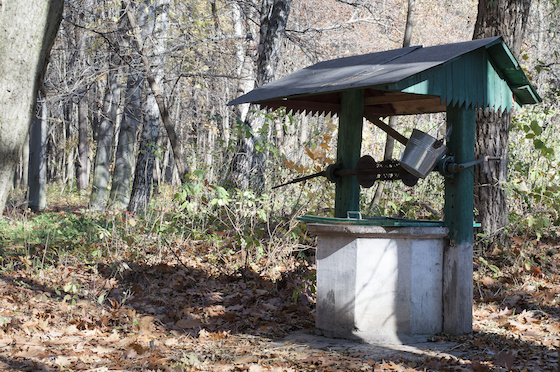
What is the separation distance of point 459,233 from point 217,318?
2371 millimetres

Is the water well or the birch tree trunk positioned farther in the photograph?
the birch tree trunk

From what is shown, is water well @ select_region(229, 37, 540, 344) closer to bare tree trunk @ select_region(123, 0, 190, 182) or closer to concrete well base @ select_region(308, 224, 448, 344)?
concrete well base @ select_region(308, 224, 448, 344)

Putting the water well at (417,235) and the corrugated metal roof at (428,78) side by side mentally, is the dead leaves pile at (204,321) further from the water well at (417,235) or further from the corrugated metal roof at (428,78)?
the corrugated metal roof at (428,78)

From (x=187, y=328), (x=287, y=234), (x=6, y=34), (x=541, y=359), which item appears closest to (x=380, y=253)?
(x=541, y=359)

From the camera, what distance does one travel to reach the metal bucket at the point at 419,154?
183 inches

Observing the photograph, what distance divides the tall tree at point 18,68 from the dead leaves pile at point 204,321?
1.40 m

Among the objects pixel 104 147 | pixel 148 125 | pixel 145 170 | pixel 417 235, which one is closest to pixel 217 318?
pixel 417 235

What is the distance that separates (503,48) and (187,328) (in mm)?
3680

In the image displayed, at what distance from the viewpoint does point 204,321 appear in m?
5.42

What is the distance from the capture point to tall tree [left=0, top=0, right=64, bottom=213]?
3.74 metres

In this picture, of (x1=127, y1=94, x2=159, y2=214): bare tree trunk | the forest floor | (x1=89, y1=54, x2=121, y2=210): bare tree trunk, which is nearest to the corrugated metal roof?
the forest floor

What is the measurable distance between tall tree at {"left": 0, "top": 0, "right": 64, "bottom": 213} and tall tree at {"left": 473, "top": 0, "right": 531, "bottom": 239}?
5152 millimetres

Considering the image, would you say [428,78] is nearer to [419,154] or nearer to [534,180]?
[419,154]

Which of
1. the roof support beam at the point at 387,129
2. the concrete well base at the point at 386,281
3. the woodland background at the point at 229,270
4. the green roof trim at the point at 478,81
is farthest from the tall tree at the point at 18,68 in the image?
the roof support beam at the point at 387,129
